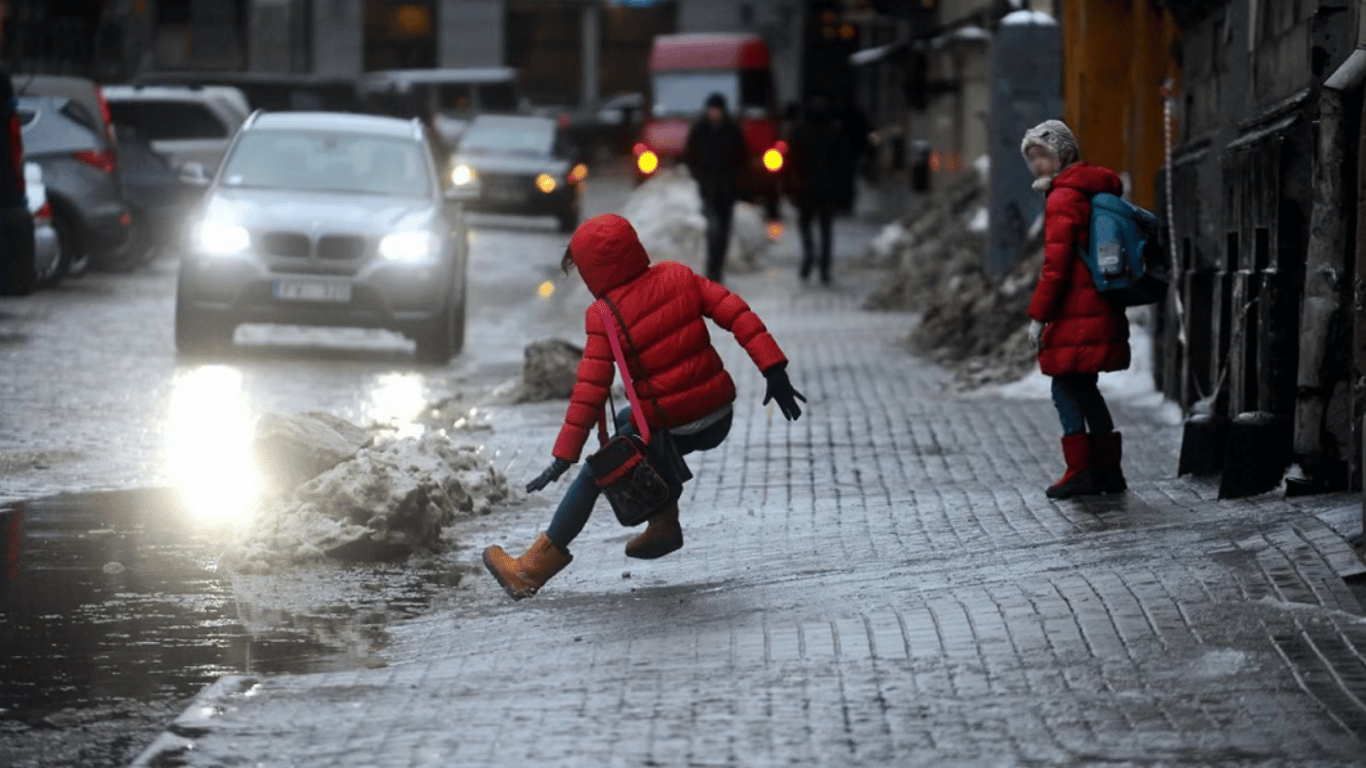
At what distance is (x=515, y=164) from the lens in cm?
3519

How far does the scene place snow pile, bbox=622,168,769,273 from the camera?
27125mm

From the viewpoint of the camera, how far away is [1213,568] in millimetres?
7559

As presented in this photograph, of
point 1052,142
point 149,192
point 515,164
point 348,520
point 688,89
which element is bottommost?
point 348,520

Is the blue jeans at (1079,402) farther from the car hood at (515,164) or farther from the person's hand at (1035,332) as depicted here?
the car hood at (515,164)

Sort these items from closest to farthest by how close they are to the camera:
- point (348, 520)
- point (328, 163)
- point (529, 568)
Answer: point (529, 568) < point (348, 520) < point (328, 163)

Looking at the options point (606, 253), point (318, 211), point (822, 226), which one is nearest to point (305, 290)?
point (318, 211)

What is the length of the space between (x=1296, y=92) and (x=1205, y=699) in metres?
4.88

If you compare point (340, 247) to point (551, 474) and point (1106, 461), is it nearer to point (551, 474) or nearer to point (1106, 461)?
point (1106, 461)

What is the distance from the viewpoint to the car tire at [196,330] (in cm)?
1680

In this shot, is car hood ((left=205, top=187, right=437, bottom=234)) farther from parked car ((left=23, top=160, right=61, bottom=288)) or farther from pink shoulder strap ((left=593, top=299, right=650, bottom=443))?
pink shoulder strap ((left=593, top=299, right=650, bottom=443))

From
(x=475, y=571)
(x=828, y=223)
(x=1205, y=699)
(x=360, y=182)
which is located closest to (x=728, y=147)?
(x=828, y=223)

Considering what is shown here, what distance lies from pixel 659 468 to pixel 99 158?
54.6ft

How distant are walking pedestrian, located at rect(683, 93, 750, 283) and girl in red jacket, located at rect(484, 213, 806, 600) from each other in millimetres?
16460

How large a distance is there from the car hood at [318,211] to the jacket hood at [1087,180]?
7990 mm
